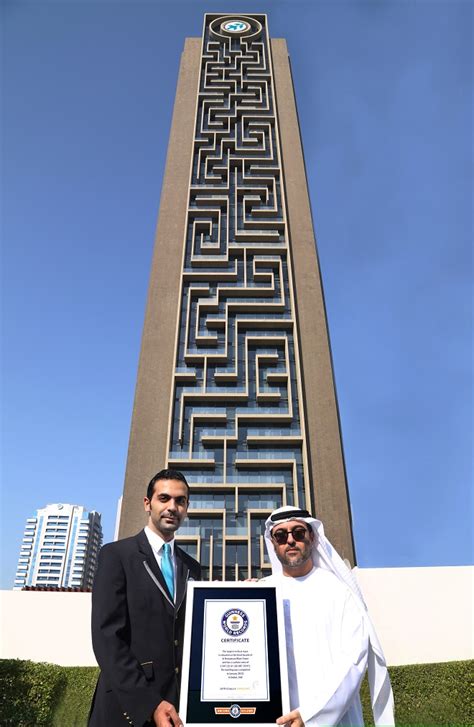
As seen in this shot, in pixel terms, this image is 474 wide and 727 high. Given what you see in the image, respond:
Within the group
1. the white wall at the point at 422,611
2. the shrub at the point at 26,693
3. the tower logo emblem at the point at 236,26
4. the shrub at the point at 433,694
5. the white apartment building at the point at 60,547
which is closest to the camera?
the shrub at the point at 26,693

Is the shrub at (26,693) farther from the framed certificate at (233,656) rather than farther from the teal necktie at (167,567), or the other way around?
the framed certificate at (233,656)

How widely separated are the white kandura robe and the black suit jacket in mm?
852

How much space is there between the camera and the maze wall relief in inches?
1248

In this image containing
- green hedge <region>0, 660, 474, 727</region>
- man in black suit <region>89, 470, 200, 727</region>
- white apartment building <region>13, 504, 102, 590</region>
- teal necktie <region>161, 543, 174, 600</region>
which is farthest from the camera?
white apartment building <region>13, 504, 102, 590</region>

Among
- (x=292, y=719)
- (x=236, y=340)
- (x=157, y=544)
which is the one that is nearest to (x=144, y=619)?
(x=157, y=544)

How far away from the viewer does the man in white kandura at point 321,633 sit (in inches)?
144

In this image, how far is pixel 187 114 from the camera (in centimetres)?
4962

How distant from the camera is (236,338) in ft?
126

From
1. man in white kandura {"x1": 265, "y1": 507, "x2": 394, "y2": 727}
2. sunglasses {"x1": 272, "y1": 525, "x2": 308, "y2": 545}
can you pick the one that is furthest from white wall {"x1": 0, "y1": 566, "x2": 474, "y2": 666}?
sunglasses {"x1": 272, "y1": 525, "x2": 308, "y2": 545}

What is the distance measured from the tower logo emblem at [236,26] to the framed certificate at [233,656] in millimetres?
63996

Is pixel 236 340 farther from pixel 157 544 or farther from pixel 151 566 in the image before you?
pixel 151 566

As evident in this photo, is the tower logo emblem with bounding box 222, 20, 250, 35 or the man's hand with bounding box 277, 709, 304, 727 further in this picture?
the tower logo emblem with bounding box 222, 20, 250, 35

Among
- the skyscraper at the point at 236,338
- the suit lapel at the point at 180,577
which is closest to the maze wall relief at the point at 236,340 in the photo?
the skyscraper at the point at 236,338

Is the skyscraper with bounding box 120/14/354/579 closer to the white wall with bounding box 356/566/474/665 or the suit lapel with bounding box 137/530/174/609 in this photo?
the white wall with bounding box 356/566/474/665
